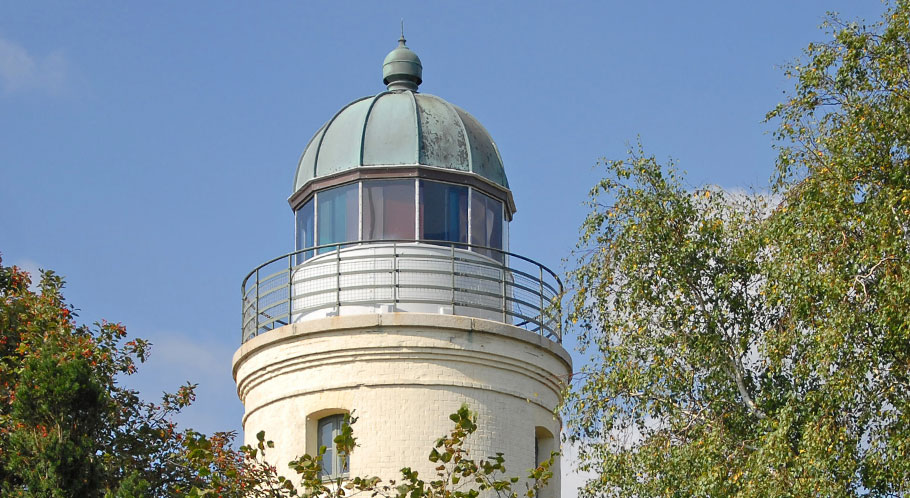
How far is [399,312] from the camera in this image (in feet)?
79.7

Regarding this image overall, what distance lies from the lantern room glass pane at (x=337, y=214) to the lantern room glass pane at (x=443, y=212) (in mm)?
1042

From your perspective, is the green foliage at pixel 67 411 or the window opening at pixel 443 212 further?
the window opening at pixel 443 212

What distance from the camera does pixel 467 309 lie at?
24.9 m

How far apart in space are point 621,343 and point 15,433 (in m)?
7.84

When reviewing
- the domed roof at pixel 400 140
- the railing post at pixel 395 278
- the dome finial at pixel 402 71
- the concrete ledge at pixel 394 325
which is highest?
the dome finial at pixel 402 71

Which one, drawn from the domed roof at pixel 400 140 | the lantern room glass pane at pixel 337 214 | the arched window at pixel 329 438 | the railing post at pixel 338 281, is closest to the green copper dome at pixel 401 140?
the domed roof at pixel 400 140

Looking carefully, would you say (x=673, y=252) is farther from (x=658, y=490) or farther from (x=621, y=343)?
(x=658, y=490)

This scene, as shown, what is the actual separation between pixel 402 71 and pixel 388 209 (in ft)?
9.67

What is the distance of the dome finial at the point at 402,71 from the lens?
89.4 ft

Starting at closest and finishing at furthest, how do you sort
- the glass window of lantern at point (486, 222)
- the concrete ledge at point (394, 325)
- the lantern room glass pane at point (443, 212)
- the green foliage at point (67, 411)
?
the green foliage at point (67, 411), the concrete ledge at point (394, 325), the lantern room glass pane at point (443, 212), the glass window of lantern at point (486, 222)

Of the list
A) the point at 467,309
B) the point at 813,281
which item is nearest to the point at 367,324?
the point at 467,309

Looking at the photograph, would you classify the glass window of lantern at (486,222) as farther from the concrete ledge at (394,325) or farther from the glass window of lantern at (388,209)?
the concrete ledge at (394,325)

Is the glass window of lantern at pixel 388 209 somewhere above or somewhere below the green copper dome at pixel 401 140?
below

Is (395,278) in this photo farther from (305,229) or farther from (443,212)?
(305,229)
